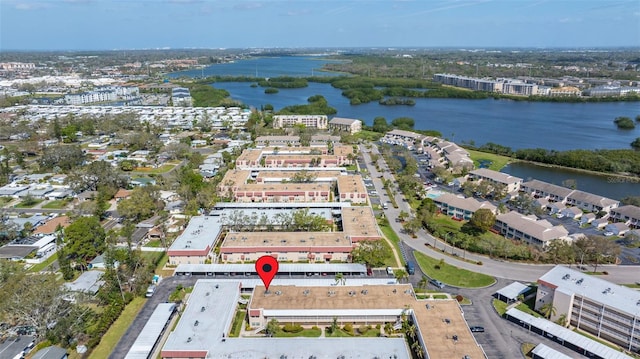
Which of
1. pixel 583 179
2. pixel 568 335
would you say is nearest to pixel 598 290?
pixel 568 335

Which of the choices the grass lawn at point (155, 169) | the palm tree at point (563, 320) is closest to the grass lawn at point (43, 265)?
the grass lawn at point (155, 169)

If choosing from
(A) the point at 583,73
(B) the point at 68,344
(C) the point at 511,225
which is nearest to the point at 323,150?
(C) the point at 511,225

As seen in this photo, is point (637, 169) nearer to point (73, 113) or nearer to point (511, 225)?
point (511, 225)

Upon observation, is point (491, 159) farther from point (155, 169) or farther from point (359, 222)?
point (155, 169)

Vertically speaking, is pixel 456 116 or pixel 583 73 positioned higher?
pixel 583 73

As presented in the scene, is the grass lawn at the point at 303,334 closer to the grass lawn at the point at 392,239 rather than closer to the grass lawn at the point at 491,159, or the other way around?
the grass lawn at the point at 392,239

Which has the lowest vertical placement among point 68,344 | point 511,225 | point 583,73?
point 68,344
